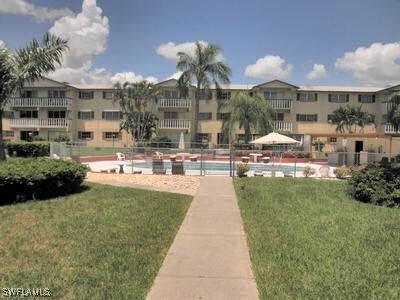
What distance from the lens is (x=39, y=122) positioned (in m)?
55.0

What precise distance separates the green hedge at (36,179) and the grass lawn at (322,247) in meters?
5.06

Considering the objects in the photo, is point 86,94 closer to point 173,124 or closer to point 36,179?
point 173,124

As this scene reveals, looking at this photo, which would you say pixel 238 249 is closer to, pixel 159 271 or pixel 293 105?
pixel 159 271

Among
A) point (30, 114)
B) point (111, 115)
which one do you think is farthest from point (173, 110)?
point (30, 114)

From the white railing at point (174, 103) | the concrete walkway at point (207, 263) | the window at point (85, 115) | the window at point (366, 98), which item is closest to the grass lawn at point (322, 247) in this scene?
the concrete walkway at point (207, 263)

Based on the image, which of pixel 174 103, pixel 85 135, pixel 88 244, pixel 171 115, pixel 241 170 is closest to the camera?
pixel 88 244

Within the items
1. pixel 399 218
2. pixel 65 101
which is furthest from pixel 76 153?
pixel 65 101

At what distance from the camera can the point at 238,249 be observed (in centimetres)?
748

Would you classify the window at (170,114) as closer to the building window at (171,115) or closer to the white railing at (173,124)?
the building window at (171,115)

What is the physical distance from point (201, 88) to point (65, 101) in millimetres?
17314

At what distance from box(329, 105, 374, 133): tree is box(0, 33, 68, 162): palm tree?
40145 millimetres

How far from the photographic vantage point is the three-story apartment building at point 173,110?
174 feet

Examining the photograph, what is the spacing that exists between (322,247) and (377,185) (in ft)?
21.4

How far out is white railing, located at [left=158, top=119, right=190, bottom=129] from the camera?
2121 inches
